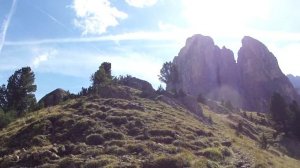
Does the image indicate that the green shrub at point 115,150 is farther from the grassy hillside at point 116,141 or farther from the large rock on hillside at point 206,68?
the large rock on hillside at point 206,68

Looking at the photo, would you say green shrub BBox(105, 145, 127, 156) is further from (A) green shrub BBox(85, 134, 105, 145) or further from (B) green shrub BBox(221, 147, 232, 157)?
(B) green shrub BBox(221, 147, 232, 157)

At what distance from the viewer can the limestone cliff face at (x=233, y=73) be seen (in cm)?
16675

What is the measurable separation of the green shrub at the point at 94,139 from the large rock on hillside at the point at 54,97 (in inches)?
1276

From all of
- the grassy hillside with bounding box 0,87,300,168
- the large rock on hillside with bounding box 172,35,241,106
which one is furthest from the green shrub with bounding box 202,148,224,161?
the large rock on hillside with bounding box 172,35,241,106

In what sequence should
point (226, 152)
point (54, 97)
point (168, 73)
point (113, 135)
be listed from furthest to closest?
1. point (168, 73)
2. point (54, 97)
3. point (113, 135)
4. point (226, 152)

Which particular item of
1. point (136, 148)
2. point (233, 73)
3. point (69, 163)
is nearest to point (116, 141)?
point (136, 148)

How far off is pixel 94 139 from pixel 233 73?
142m

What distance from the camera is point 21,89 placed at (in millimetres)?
82812

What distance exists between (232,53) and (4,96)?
125 m

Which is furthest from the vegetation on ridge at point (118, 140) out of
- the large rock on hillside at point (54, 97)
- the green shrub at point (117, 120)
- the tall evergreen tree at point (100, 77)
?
the large rock on hillside at point (54, 97)

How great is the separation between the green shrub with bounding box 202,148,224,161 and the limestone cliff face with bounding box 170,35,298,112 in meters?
119

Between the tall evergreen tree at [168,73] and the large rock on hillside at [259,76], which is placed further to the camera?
the large rock on hillside at [259,76]

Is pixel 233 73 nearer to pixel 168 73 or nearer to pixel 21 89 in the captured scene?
pixel 168 73

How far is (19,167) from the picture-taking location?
1467 inches
